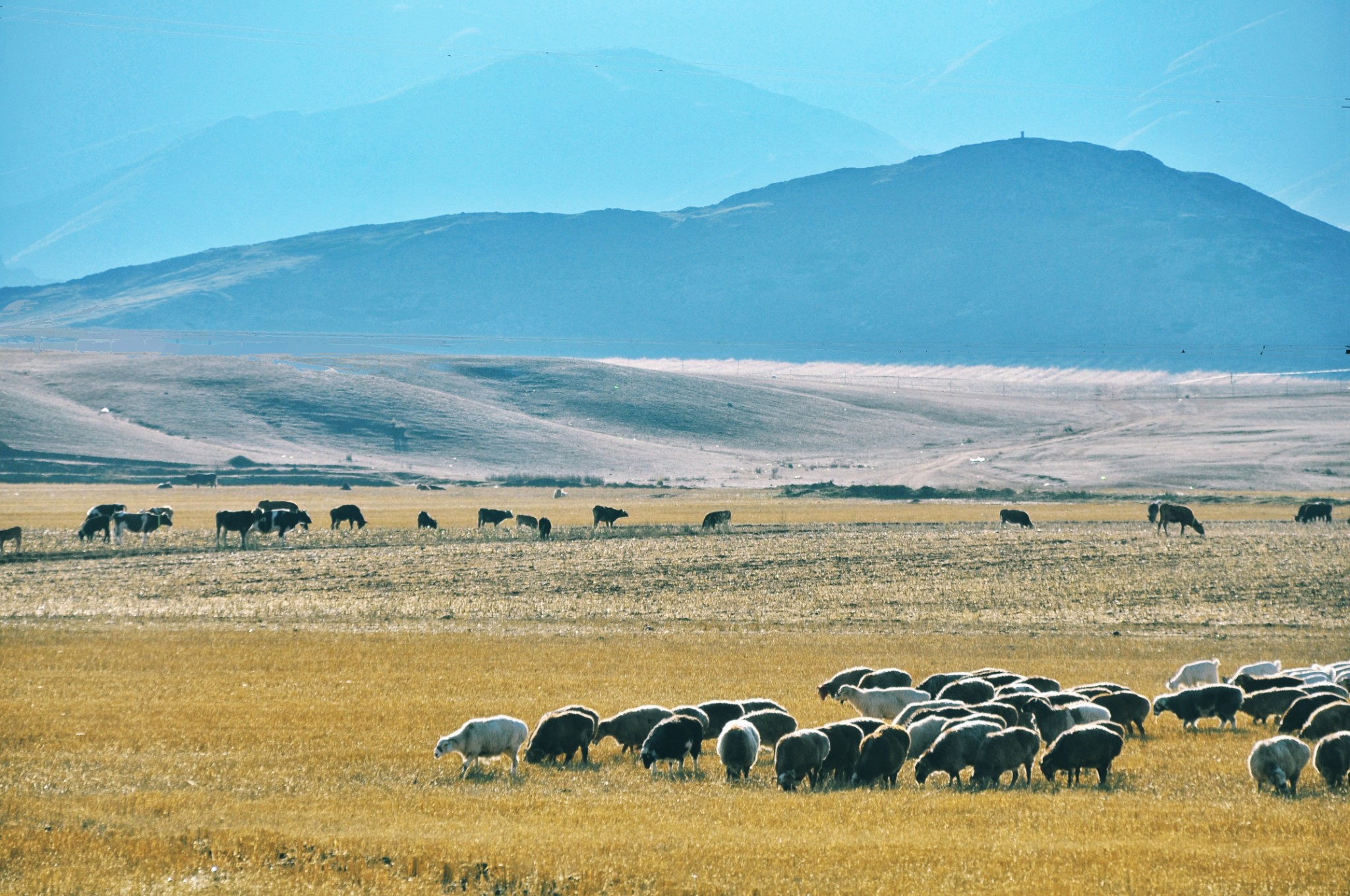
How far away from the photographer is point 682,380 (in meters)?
140

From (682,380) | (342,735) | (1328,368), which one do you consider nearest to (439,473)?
(682,380)

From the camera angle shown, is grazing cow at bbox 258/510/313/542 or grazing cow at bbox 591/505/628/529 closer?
grazing cow at bbox 258/510/313/542

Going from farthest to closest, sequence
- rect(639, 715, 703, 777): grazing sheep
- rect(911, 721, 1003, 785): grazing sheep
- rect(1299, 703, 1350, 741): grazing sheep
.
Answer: rect(1299, 703, 1350, 741): grazing sheep
rect(639, 715, 703, 777): grazing sheep
rect(911, 721, 1003, 785): grazing sheep

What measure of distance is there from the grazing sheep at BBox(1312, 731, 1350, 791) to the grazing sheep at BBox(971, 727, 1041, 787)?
265 cm

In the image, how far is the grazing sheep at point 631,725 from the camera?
14250 millimetres

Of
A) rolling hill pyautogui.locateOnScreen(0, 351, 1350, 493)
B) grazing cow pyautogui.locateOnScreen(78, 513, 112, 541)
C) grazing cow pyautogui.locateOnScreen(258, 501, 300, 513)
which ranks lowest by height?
grazing cow pyautogui.locateOnScreen(78, 513, 112, 541)

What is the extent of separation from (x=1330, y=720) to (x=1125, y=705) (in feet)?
7.32

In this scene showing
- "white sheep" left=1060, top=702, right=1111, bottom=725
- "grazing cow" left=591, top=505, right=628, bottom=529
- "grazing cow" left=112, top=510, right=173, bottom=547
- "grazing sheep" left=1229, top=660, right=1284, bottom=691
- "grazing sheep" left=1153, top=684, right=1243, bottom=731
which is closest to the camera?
"white sheep" left=1060, top=702, right=1111, bottom=725

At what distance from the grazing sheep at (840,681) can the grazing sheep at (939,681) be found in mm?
856

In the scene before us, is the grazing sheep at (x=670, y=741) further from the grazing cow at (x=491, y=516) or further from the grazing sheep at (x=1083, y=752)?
the grazing cow at (x=491, y=516)

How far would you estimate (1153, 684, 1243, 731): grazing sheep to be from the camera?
15.4 metres


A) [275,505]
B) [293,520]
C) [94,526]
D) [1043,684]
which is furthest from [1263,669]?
[275,505]

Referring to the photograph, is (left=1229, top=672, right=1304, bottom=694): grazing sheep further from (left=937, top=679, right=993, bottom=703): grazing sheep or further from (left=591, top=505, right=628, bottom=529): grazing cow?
(left=591, top=505, right=628, bottom=529): grazing cow

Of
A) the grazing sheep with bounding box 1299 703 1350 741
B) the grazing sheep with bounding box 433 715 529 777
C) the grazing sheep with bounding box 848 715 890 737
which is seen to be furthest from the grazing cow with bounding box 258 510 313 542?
the grazing sheep with bounding box 1299 703 1350 741
